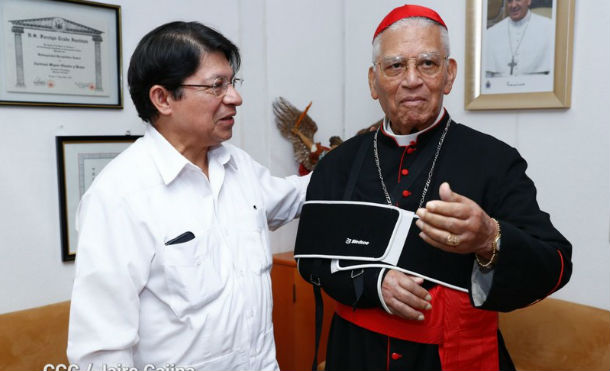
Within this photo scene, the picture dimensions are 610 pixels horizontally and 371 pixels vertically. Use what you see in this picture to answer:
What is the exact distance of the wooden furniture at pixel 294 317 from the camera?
2.86 m

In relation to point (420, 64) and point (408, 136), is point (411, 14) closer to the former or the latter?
point (420, 64)

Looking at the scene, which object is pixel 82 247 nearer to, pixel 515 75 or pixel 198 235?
pixel 198 235

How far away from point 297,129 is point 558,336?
70.5 inches

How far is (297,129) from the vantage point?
3121 millimetres

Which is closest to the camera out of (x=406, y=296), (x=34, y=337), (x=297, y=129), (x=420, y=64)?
(x=406, y=296)

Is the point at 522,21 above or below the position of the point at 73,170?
above

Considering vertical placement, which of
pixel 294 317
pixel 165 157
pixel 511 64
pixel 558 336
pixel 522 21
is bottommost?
pixel 294 317

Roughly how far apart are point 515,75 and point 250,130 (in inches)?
58.9

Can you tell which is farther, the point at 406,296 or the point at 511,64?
the point at 511,64

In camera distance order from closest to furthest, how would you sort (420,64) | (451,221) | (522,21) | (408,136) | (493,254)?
(451,221) < (493,254) < (420,64) < (408,136) < (522,21)

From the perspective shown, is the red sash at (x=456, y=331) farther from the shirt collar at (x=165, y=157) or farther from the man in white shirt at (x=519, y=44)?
the man in white shirt at (x=519, y=44)

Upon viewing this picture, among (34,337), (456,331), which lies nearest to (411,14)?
(456,331)

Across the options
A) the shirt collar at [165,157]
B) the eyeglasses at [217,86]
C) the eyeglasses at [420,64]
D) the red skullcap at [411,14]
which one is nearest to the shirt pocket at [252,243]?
the shirt collar at [165,157]

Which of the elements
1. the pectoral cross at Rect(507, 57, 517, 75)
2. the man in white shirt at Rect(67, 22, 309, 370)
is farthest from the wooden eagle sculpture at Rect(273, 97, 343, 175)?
the man in white shirt at Rect(67, 22, 309, 370)
